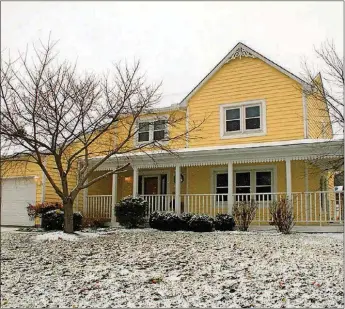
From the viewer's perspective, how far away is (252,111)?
16.8m

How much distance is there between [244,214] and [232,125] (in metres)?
4.40

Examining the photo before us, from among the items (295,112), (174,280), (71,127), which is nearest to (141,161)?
(71,127)

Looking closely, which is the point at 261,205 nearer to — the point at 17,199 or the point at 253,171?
the point at 253,171

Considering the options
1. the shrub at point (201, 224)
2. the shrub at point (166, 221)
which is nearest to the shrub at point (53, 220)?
the shrub at point (166, 221)

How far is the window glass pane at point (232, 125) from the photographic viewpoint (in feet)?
55.7

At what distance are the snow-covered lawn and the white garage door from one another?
7.73 m

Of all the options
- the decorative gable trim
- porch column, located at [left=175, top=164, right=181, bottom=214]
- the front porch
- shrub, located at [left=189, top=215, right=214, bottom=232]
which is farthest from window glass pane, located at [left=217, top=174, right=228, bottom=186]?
A: the decorative gable trim

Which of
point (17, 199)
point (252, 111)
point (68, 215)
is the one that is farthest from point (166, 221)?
point (17, 199)

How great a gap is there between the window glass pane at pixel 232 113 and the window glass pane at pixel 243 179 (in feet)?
7.62

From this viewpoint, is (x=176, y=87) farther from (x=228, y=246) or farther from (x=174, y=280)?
(x=174, y=280)

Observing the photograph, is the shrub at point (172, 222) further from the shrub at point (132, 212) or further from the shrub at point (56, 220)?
the shrub at point (56, 220)

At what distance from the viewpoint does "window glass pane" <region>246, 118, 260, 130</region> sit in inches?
655

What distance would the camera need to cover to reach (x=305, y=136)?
15602 millimetres

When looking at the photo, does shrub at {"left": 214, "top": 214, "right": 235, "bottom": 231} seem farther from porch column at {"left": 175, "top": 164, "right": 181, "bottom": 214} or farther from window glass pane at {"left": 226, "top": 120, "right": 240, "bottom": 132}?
window glass pane at {"left": 226, "top": 120, "right": 240, "bottom": 132}
